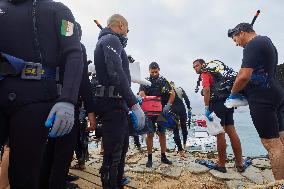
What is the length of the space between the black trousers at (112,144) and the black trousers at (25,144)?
1.65 metres

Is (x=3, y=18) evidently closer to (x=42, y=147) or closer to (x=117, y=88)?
(x=42, y=147)

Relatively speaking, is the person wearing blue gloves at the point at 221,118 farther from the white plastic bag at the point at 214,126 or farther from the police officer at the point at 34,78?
the police officer at the point at 34,78

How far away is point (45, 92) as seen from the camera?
6.56 ft

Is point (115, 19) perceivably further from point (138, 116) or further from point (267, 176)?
point (267, 176)

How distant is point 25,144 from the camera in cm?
183

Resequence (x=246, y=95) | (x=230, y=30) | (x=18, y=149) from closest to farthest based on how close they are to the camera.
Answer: (x=18, y=149), (x=246, y=95), (x=230, y=30)

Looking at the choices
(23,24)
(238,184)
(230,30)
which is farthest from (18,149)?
(238,184)

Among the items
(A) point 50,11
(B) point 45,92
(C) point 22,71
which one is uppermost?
(A) point 50,11

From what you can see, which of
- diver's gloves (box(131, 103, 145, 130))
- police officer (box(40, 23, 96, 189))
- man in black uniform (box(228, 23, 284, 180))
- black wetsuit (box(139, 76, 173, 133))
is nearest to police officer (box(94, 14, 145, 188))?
diver's gloves (box(131, 103, 145, 130))

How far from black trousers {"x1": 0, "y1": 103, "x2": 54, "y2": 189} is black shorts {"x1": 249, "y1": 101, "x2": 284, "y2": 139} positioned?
3.13m

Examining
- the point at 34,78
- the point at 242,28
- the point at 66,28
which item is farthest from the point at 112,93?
the point at 242,28

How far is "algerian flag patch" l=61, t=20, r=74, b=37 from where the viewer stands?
7.19 feet

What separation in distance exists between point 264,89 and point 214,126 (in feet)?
6.78

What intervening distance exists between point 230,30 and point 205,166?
10.7ft
